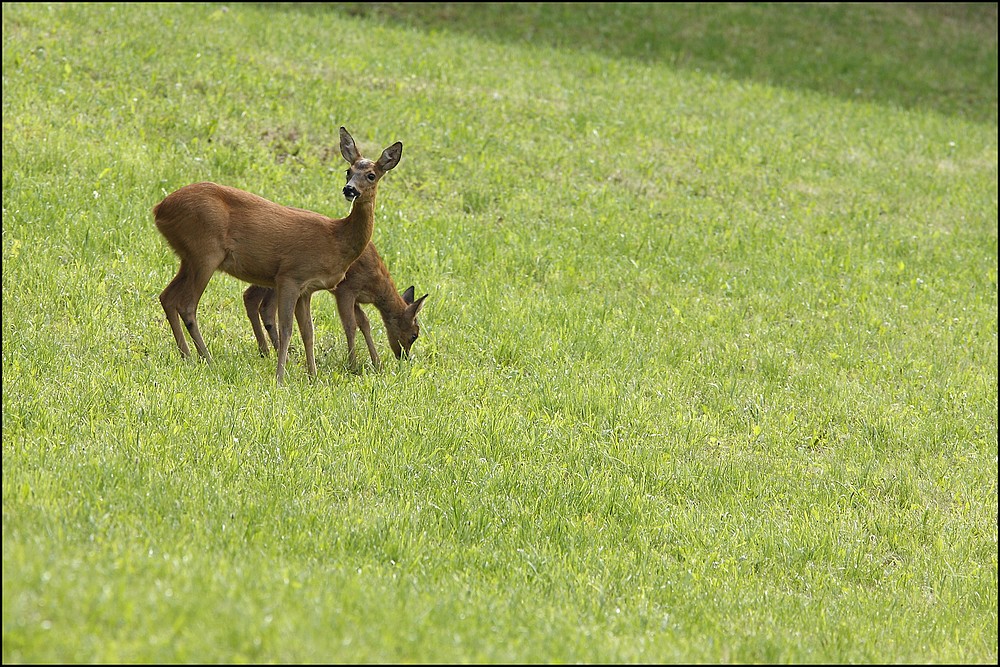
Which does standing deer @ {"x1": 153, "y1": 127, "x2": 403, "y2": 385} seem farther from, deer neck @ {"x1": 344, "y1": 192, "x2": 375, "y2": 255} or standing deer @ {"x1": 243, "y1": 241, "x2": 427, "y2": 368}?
standing deer @ {"x1": 243, "y1": 241, "x2": 427, "y2": 368}

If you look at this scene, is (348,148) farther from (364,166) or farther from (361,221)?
(361,221)

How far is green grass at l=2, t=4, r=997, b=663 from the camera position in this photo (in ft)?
19.4

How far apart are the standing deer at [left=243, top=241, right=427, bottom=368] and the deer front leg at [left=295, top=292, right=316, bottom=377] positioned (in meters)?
0.35

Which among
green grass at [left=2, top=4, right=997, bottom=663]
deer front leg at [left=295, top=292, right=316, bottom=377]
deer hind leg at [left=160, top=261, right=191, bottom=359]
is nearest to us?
green grass at [left=2, top=4, right=997, bottom=663]

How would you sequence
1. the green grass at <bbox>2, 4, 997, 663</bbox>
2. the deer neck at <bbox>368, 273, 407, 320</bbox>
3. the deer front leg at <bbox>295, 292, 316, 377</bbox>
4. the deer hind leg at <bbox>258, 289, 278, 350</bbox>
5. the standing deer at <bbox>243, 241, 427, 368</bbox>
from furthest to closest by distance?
1. the deer neck at <bbox>368, 273, 407, 320</bbox>
2. the standing deer at <bbox>243, 241, 427, 368</bbox>
3. the deer hind leg at <bbox>258, 289, 278, 350</bbox>
4. the deer front leg at <bbox>295, 292, 316, 377</bbox>
5. the green grass at <bbox>2, 4, 997, 663</bbox>

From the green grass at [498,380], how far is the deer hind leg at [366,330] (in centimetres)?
21

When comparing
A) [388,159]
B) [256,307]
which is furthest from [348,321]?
[388,159]

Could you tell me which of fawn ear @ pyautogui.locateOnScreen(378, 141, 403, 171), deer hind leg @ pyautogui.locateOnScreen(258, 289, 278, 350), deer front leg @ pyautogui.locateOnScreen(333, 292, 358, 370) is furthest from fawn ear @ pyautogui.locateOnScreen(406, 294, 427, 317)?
fawn ear @ pyautogui.locateOnScreen(378, 141, 403, 171)

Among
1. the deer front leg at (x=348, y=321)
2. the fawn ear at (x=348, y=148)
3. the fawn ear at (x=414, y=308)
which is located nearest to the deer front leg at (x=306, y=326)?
the deer front leg at (x=348, y=321)

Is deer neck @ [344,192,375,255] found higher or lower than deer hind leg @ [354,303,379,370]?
higher

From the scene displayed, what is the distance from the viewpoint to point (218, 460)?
7285 millimetres

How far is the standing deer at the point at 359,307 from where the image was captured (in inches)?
387

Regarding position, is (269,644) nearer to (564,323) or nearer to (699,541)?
(699,541)

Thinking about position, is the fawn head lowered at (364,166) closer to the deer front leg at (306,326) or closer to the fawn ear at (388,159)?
the fawn ear at (388,159)
